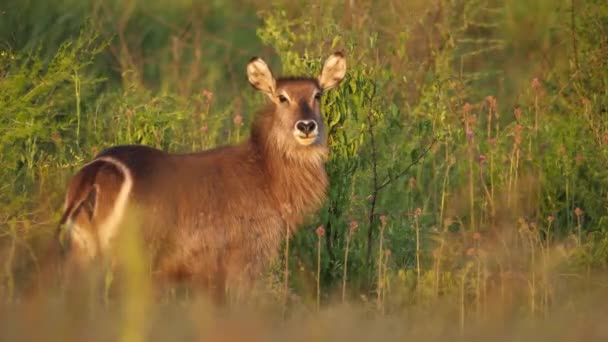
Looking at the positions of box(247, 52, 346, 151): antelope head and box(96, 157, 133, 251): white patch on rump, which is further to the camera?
box(247, 52, 346, 151): antelope head

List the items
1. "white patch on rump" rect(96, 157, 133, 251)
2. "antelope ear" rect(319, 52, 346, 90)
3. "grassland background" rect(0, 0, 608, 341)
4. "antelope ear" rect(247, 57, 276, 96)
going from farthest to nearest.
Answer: "antelope ear" rect(247, 57, 276, 96)
"antelope ear" rect(319, 52, 346, 90)
"white patch on rump" rect(96, 157, 133, 251)
"grassland background" rect(0, 0, 608, 341)

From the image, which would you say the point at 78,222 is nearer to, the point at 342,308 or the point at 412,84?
the point at 342,308

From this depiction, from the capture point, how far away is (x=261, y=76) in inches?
328

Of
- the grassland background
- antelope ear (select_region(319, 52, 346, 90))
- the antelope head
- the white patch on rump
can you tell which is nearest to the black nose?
the antelope head

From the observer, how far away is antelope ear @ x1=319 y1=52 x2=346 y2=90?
8.17 metres

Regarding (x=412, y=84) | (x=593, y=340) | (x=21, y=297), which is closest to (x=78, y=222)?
(x=21, y=297)

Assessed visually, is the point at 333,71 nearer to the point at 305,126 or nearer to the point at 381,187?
the point at 305,126

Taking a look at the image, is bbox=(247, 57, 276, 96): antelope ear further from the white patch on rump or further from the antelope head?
the white patch on rump

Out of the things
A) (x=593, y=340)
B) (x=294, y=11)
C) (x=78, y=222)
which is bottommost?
(x=593, y=340)

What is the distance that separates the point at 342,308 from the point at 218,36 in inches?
357

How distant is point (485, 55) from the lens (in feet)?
49.9

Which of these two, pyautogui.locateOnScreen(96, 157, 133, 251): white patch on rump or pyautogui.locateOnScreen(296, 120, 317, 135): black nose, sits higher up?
pyautogui.locateOnScreen(296, 120, 317, 135): black nose

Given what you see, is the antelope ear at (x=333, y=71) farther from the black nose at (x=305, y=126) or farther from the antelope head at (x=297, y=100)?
the black nose at (x=305, y=126)

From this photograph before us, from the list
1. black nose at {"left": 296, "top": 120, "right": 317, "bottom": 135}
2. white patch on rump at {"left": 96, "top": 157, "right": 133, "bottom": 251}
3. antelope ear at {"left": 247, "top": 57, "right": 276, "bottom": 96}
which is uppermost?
antelope ear at {"left": 247, "top": 57, "right": 276, "bottom": 96}
